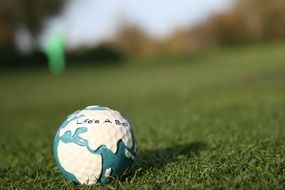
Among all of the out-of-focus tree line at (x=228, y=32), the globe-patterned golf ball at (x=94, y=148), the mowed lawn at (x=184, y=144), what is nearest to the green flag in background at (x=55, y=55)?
the out-of-focus tree line at (x=228, y=32)

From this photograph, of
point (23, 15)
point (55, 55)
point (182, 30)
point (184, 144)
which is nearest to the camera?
point (184, 144)

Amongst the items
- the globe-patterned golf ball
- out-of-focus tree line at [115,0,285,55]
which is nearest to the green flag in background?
out-of-focus tree line at [115,0,285,55]

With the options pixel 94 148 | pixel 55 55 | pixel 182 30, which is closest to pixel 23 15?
pixel 55 55

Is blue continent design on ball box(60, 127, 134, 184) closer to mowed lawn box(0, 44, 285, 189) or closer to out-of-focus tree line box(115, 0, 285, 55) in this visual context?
mowed lawn box(0, 44, 285, 189)

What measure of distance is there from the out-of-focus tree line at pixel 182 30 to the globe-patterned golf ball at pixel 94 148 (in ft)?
109

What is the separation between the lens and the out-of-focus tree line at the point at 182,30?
4138 cm

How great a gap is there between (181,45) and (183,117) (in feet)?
163

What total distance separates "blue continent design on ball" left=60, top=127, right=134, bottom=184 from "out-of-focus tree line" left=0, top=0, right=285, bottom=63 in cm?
3322

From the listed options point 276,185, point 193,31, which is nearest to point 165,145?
point 276,185

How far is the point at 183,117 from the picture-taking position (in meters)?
7.88

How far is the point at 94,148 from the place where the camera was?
3523 millimetres

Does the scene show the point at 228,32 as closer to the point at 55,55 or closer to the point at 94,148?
the point at 55,55

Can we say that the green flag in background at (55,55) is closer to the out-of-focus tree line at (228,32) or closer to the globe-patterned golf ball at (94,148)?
the out-of-focus tree line at (228,32)

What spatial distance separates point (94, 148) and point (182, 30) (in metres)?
56.1
